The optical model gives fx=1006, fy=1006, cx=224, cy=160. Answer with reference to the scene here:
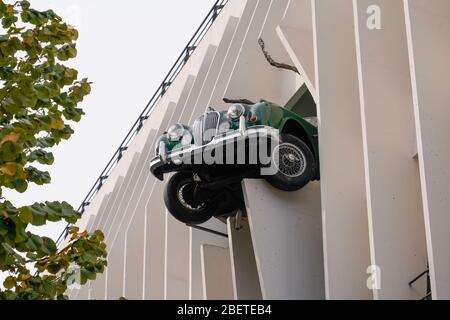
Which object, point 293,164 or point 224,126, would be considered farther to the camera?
point 293,164

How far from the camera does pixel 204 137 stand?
50.7ft

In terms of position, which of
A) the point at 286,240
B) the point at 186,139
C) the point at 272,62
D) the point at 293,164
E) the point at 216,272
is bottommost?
the point at 286,240

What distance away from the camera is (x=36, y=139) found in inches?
393

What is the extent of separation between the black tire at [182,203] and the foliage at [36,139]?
241 inches

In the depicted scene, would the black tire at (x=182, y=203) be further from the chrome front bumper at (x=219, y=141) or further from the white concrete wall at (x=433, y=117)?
the white concrete wall at (x=433, y=117)

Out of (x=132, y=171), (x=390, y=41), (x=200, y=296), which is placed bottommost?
(x=200, y=296)

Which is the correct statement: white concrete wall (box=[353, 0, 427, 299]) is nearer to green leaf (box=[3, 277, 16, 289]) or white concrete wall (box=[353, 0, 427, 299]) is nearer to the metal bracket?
the metal bracket

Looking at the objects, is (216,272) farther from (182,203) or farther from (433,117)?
(433,117)

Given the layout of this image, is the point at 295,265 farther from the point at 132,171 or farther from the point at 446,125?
the point at 132,171

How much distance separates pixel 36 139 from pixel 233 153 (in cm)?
572

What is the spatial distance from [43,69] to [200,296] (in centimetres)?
1209

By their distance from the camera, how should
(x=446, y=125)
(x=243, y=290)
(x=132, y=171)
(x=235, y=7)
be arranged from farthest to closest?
(x=132, y=171) → (x=235, y=7) → (x=243, y=290) → (x=446, y=125)

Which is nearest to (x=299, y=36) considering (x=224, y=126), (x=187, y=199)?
(x=224, y=126)

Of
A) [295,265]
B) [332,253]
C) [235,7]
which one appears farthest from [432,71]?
[235,7]
